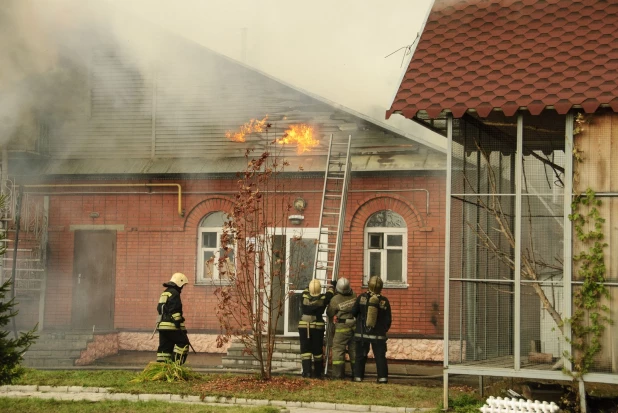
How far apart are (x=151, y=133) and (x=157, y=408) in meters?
10.4

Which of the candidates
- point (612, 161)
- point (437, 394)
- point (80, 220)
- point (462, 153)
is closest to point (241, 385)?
point (437, 394)

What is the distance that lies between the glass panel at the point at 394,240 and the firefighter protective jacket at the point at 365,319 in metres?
4.28

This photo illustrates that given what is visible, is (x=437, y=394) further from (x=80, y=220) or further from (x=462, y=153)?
(x=80, y=220)

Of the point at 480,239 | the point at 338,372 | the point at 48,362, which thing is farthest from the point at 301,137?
the point at 480,239

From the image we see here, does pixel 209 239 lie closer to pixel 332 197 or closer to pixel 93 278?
pixel 93 278

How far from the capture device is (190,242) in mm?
18797

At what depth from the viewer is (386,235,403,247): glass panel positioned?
17938 mm

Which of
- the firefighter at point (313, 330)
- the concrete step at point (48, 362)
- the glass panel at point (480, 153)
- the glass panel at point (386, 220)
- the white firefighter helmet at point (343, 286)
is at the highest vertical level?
the glass panel at point (480, 153)

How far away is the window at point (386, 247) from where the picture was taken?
17875 mm

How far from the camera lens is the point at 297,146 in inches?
727

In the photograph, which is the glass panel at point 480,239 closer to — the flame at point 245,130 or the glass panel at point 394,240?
the glass panel at point 394,240

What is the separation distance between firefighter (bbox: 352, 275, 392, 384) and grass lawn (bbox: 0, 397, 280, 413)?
3430 mm

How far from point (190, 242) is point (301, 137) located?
3.53 m

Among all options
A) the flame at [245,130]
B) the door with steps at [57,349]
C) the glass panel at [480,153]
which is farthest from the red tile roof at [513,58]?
the door with steps at [57,349]
